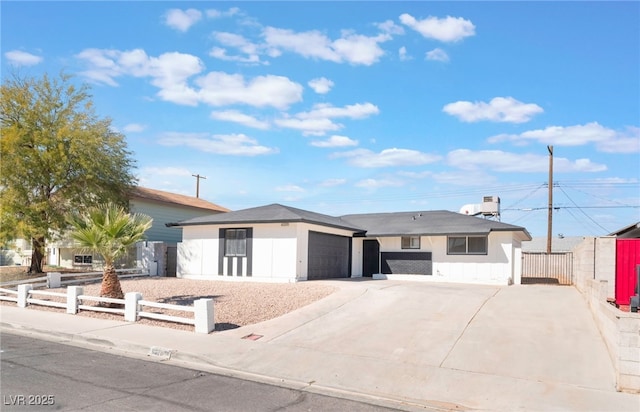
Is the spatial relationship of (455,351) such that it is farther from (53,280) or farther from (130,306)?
(53,280)

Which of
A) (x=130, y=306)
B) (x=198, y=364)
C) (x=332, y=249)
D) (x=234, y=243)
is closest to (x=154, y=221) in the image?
(x=234, y=243)

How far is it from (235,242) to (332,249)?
4666mm

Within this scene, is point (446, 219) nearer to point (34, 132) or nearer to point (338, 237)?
point (338, 237)

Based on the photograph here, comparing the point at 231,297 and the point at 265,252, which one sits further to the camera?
the point at 265,252

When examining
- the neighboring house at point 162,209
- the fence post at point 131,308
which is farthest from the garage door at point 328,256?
the neighboring house at point 162,209

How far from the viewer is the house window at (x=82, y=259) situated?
103ft

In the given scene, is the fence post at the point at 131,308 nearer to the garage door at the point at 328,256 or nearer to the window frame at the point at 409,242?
the garage door at the point at 328,256

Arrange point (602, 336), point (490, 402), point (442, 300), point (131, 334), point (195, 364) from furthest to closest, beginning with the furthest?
point (442, 300), point (131, 334), point (602, 336), point (195, 364), point (490, 402)

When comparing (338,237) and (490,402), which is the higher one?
(338,237)

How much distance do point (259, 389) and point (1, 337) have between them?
7123 mm

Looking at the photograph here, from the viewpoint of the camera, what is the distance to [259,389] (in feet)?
25.8

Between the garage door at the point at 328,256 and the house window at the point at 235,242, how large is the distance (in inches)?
120

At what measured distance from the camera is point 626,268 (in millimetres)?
13781

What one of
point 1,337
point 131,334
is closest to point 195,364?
point 131,334
